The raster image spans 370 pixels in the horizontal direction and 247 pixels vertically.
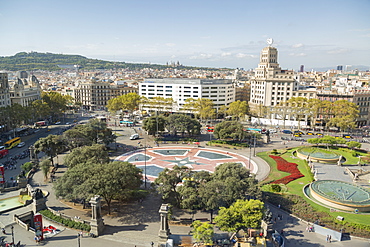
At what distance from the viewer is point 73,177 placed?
118 ft

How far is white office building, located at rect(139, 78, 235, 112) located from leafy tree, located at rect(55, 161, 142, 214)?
3188 inches

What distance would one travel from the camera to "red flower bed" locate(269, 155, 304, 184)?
47.8 meters

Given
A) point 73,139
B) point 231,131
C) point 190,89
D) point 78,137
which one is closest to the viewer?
point 73,139

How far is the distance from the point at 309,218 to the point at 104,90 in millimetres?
128099

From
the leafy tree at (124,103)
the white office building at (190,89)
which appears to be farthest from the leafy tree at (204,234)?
the white office building at (190,89)

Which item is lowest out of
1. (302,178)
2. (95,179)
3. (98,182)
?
(302,178)

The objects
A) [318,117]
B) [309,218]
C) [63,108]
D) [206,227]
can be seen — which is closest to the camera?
[206,227]

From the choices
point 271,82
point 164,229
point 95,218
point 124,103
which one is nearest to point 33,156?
point 95,218

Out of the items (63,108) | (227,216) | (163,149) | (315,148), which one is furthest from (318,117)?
(63,108)

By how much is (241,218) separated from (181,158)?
32.2 meters

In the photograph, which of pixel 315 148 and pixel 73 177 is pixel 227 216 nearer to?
pixel 73 177

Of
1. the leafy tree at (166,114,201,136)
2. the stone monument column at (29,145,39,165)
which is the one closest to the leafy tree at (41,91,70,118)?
the stone monument column at (29,145,39,165)

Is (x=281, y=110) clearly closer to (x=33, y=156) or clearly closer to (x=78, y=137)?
(x=78, y=137)

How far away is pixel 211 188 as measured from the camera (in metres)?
33.5
